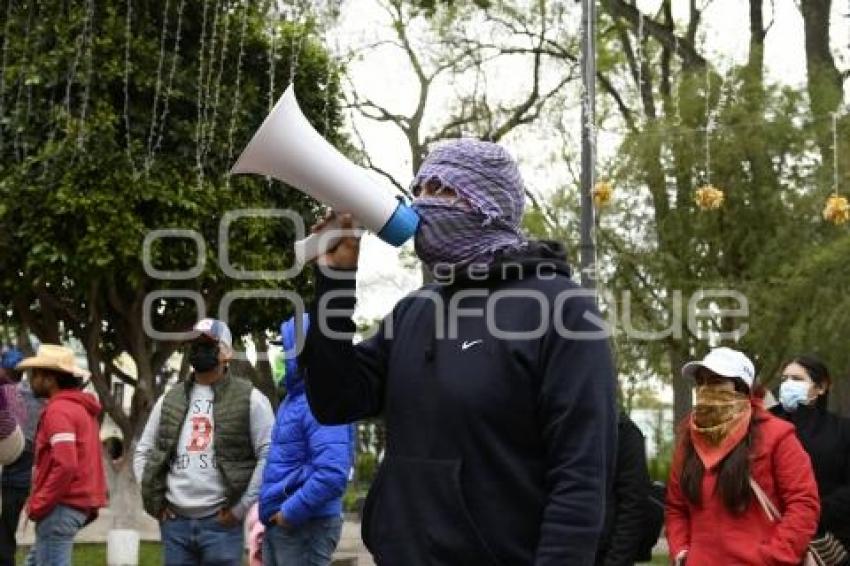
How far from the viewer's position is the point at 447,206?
3607mm

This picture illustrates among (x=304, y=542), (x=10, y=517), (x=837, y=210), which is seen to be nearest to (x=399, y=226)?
(x=304, y=542)

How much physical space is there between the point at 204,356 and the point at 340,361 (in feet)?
14.0

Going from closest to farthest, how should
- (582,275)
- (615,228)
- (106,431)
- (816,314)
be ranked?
(582,275) < (816,314) < (615,228) < (106,431)

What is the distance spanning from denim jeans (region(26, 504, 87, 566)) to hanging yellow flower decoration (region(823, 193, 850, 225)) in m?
9.46

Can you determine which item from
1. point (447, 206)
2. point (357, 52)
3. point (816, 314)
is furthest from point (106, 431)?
point (447, 206)

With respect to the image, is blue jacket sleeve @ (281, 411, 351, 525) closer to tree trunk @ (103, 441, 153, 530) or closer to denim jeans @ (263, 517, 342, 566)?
denim jeans @ (263, 517, 342, 566)

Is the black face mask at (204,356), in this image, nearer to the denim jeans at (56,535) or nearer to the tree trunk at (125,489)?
the denim jeans at (56,535)

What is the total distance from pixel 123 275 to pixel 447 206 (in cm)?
1475

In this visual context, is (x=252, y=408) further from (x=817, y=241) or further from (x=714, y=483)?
(x=817, y=241)

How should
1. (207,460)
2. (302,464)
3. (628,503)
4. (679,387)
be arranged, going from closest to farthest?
(628,503) → (302,464) → (207,460) → (679,387)

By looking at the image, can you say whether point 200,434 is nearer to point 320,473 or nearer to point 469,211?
point 320,473

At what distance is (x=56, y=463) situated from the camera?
917 centimetres

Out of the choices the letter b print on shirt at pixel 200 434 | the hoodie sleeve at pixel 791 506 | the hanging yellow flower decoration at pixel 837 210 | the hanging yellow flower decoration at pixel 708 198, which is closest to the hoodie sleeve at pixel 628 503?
the hoodie sleeve at pixel 791 506

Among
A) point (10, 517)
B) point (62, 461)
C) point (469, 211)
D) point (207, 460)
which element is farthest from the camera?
point (10, 517)
